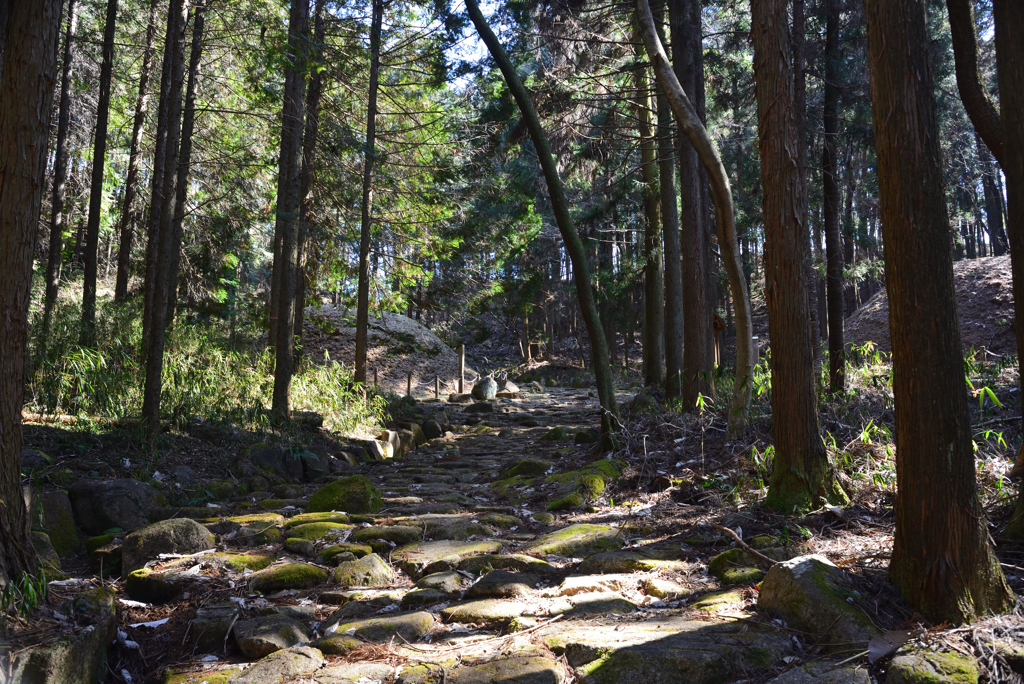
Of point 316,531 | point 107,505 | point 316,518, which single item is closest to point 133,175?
point 107,505

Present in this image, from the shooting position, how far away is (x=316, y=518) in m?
5.68

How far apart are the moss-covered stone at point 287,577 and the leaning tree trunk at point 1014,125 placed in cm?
406

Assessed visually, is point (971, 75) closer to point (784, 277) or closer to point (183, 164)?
point (784, 277)

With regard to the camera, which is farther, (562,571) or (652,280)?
(652,280)

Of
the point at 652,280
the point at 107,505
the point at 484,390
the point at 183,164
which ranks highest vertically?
the point at 183,164

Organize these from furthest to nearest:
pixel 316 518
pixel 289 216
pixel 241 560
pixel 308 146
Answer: pixel 308 146 < pixel 289 216 < pixel 316 518 < pixel 241 560

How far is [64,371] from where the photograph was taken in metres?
7.26

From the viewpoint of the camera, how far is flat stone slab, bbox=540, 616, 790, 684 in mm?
2551

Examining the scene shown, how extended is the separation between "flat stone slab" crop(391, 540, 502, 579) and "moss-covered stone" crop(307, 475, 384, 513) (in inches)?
55.3

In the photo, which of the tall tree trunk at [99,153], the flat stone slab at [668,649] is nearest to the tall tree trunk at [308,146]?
the tall tree trunk at [99,153]

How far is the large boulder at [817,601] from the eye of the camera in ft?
8.98

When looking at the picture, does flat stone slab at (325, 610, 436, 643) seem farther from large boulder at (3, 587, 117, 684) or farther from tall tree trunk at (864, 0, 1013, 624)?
tall tree trunk at (864, 0, 1013, 624)

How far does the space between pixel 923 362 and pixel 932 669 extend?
1.24 meters

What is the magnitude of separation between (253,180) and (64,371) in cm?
967
